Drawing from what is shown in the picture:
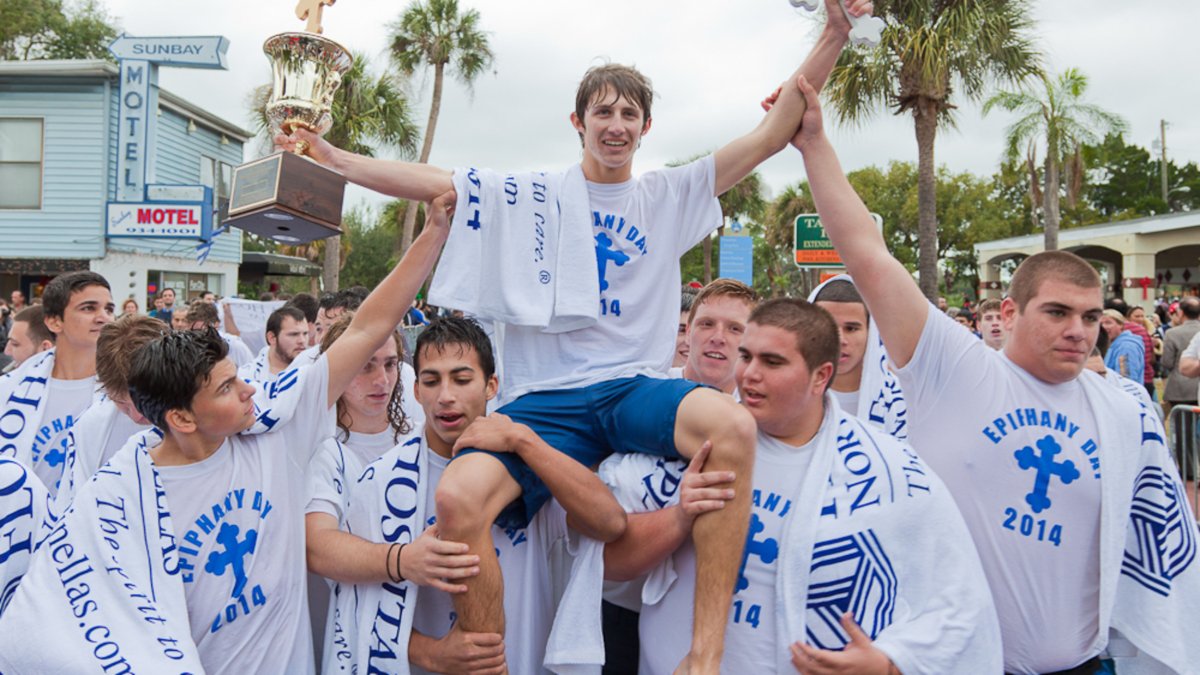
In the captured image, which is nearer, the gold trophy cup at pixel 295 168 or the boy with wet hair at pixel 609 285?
the boy with wet hair at pixel 609 285

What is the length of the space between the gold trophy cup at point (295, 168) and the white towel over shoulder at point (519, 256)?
0.65 meters

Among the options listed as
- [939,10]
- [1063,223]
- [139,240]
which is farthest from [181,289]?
[1063,223]

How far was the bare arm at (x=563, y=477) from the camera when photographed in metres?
2.91

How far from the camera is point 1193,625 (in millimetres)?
3004

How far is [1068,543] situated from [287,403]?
8.95ft

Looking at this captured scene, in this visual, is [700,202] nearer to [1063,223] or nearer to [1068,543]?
[1068,543]

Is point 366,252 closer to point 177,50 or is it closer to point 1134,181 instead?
point 177,50

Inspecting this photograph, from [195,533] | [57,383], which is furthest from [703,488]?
[57,383]

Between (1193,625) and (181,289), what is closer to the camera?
(1193,625)

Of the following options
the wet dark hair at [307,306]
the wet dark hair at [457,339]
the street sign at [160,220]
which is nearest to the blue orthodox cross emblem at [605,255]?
the wet dark hair at [457,339]

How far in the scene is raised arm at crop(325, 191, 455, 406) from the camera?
3.29 m

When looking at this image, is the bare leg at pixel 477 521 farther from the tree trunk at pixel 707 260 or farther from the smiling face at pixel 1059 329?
the tree trunk at pixel 707 260

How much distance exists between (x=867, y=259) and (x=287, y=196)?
2221 millimetres

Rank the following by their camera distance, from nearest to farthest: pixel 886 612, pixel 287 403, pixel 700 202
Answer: pixel 886 612 → pixel 287 403 → pixel 700 202
